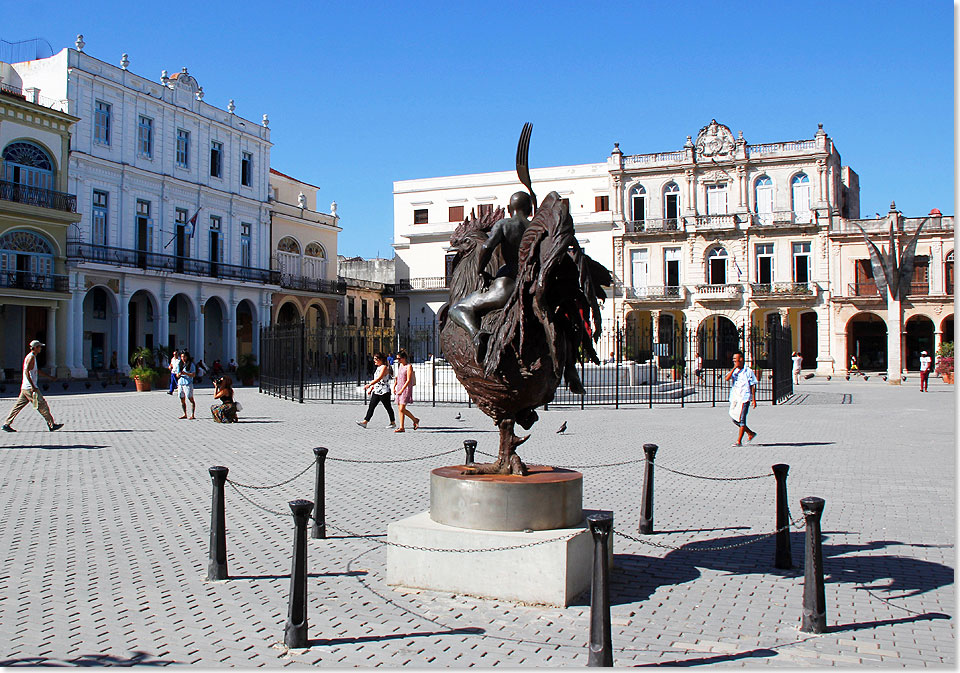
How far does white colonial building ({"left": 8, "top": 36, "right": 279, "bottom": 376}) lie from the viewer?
111ft

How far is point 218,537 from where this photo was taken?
5789 mm

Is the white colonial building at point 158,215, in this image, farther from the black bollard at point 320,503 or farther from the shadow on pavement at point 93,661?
the shadow on pavement at point 93,661

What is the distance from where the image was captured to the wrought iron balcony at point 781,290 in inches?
1694

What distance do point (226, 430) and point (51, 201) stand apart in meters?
21.4

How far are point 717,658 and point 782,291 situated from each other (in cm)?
4233

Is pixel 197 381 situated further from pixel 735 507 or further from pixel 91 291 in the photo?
pixel 735 507

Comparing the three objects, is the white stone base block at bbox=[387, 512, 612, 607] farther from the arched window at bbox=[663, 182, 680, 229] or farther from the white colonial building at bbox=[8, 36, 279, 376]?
the arched window at bbox=[663, 182, 680, 229]

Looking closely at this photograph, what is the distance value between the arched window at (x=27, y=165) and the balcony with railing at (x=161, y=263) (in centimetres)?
272

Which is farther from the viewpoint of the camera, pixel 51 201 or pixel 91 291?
pixel 91 291

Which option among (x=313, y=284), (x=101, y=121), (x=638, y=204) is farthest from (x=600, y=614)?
(x=313, y=284)

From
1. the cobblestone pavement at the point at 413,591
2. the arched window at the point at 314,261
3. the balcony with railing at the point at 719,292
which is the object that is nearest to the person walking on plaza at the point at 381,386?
the cobblestone pavement at the point at 413,591

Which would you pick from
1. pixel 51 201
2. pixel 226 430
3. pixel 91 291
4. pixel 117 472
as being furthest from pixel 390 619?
pixel 91 291

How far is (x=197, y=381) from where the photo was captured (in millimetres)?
35906

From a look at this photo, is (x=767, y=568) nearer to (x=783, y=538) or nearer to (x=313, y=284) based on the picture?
(x=783, y=538)
